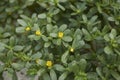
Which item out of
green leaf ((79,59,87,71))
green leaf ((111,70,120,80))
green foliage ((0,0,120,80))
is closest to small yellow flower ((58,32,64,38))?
green foliage ((0,0,120,80))

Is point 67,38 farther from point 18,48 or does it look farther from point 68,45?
point 18,48

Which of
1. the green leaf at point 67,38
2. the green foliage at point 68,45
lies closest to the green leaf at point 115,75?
the green foliage at point 68,45

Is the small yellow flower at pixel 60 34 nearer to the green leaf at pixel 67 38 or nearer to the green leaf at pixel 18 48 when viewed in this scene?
the green leaf at pixel 67 38

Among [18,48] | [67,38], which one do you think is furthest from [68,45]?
[18,48]

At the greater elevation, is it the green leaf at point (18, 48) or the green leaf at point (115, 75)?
the green leaf at point (18, 48)

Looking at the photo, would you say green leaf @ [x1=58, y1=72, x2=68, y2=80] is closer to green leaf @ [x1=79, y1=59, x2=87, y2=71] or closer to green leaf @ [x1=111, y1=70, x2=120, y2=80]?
green leaf @ [x1=79, y1=59, x2=87, y2=71]

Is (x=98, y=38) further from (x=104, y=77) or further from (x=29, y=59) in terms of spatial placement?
(x=29, y=59)

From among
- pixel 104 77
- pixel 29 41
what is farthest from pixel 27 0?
pixel 104 77

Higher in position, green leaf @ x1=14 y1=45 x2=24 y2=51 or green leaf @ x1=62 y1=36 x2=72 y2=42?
green leaf @ x1=62 y1=36 x2=72 y2=42
